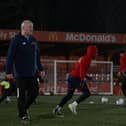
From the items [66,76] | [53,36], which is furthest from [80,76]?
[53,36]

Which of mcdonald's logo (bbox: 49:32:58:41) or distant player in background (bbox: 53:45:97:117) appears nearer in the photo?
distant player in background (bbox: 53:45:97:117)

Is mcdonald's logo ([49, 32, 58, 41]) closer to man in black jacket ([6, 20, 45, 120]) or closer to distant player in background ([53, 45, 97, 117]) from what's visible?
distant player in background ([53, 45, 97, 117])

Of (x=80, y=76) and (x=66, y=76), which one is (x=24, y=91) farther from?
(x=66, y=76)

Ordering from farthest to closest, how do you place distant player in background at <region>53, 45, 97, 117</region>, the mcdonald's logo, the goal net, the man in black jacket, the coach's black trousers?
the mcdonald's logo → the goal net → distant player in background at <region>53, 45, 97, 117</region> → the coach's black trousers → the man in black jacket

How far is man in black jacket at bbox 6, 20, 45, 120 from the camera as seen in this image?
11016 mm

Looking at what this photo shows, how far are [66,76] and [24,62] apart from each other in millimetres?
20015

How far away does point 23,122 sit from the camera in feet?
35.9

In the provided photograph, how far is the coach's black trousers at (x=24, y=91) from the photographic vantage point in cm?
1115

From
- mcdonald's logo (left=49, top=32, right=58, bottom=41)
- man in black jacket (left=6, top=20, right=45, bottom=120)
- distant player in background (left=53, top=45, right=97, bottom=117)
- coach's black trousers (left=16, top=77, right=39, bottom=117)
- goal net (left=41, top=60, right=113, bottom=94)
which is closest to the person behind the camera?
man in black jacket (left=6, top=20, right=45, bottom=120)

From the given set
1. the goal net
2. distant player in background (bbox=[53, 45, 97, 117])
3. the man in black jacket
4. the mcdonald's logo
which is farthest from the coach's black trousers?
the mcdonald's logo

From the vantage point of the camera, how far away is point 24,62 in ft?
36.6

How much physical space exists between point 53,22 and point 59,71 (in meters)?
4.73

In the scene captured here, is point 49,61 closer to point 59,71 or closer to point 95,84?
point 59,71

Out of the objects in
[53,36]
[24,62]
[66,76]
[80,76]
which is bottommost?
[80,76]
